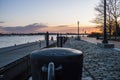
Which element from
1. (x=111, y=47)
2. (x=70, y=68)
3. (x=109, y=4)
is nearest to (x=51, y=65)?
(x=70, y=68)

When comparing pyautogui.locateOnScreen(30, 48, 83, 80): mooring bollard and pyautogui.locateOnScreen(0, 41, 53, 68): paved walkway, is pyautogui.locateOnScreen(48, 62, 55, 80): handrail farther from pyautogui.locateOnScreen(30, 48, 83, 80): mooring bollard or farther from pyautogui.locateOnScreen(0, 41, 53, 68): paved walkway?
pyautogui.locateOnScreen(0, 41, 53, 68): paved walkway

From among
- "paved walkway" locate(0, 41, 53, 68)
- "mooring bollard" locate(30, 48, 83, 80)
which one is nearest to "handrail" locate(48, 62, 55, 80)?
"mooring bollard" locate(30, 48, 83, 80)

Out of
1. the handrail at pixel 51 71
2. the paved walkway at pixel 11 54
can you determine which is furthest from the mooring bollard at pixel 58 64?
the paved walkway at pixel 11 54

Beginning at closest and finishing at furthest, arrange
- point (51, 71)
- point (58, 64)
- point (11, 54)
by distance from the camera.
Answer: point (51, 71) → point (58, 64) → point (11, 54)

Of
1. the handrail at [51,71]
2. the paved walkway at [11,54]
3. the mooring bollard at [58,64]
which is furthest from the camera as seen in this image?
the paved walkway at [11,54]

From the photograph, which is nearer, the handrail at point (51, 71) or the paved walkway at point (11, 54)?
the handrail at point (51, 71)

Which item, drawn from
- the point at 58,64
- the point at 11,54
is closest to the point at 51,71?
the point at 58,64

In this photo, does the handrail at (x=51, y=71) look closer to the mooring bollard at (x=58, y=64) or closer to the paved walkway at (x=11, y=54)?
the mooring bollard at (x=58, y=64)

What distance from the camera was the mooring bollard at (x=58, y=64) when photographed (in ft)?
12.1

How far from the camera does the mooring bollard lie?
12.1 feet

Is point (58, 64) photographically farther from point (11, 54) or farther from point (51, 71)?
point (11, 54)

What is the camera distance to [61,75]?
3.69 meters

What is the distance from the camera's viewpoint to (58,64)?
3.71m

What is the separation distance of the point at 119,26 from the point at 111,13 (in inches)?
542
